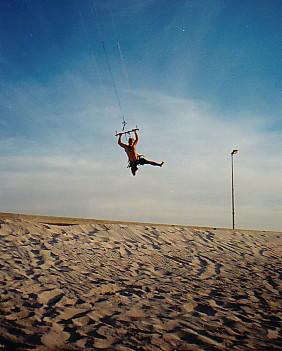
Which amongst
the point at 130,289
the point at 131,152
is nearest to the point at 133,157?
the point at 131,152

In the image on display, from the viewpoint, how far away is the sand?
13.8 ft

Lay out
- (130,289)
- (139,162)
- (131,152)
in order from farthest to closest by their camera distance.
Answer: (139,162)
(131,152)
(130,289)

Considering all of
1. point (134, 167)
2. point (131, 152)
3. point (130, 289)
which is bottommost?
point (130, 289)

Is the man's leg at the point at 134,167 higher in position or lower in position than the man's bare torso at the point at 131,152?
lower

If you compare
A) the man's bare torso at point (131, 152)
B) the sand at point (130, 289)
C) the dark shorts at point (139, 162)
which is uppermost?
the man's bare torso at point (131, 152)

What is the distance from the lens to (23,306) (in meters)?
5.23

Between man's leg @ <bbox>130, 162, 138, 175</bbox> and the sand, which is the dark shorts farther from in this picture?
the sand

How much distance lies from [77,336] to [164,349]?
1.24 m

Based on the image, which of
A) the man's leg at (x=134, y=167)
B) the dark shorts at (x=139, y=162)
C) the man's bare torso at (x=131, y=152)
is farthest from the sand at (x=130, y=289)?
the man's bare torso at (x=131, y=152)

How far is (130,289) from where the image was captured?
6500 mm

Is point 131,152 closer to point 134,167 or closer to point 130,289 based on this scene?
point 134,167

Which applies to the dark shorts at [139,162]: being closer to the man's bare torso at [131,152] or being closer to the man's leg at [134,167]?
the man's leg at [134,167]

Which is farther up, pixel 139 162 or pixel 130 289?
pixel 139 162

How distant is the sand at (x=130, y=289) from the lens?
4203 millimetres
